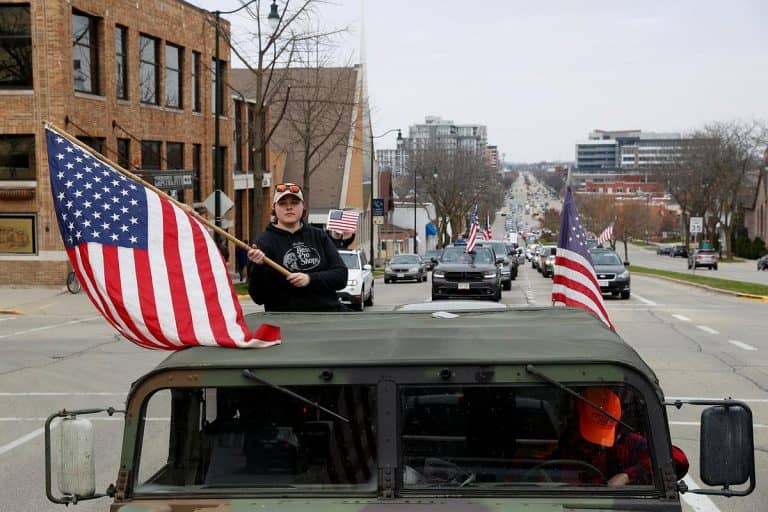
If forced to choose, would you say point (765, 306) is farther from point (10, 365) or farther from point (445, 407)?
point (445, 407)

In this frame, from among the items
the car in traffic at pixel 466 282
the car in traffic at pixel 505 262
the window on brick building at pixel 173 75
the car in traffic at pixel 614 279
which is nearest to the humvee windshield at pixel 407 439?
the car in traffic at pixel 466 282

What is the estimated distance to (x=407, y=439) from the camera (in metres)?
3.80

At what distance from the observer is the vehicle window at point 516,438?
3.79 meters

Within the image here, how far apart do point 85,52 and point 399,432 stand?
1221 inches

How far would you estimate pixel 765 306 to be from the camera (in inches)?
1093

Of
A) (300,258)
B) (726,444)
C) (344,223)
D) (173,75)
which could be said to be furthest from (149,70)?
(726,444)

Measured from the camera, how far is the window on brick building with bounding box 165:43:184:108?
3838cm

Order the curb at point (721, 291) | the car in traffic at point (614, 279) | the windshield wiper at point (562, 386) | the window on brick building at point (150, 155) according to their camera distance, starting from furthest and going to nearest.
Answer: the window on brick building at point (150, 155) → the curb at point (721, 291) → the car in traffic at point (614, 279) → the windshield wiper at point (562, 386)

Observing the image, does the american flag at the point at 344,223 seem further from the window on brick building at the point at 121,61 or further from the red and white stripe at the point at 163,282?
the red and white stripe at the point at 163,282

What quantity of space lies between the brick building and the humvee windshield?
22923 mm

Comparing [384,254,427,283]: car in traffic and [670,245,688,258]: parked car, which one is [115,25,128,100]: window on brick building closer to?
[384,254,427,283]: car in traffic

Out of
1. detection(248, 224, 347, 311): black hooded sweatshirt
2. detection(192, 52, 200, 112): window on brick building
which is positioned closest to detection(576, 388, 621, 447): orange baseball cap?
detection(248, 224, 347, 311): black hooded sweatshirt

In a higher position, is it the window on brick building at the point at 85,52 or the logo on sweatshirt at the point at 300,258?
the window on brick building at the point at 85,52

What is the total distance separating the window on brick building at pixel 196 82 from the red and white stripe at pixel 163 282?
3725cm
